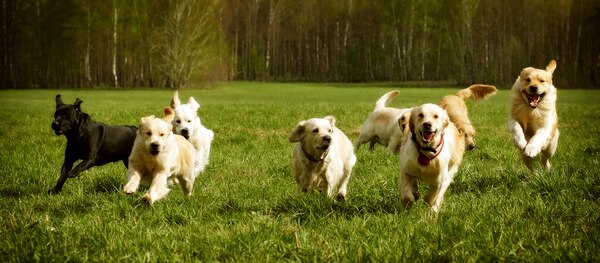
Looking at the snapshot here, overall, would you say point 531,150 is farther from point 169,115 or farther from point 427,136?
point 169,115

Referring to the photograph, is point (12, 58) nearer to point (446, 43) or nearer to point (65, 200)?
point (446, 43)

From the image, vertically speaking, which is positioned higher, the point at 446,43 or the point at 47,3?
the point at 47,3

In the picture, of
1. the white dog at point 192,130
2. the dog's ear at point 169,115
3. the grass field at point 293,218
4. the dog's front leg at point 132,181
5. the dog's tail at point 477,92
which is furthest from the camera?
the white dog at point 192,130

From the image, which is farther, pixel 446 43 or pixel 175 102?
pixel 446 43

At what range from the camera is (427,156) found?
15.1 ft

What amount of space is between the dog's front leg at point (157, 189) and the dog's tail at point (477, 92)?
3.78m

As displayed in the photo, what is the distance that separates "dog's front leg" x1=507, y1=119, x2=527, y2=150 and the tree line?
37.9 meters

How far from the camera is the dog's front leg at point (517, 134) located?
6.41 m

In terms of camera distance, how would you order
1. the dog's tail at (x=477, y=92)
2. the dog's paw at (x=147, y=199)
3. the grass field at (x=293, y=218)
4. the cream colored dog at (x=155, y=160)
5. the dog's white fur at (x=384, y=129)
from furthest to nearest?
the dog's white fur at (x=384, y=129)
the dog's tail at (x=477, y=92)
the cream colored dog at (x=155, y=160)
the dog's paw at (x=147, y=199)
the grass field at (x=293, y=218)

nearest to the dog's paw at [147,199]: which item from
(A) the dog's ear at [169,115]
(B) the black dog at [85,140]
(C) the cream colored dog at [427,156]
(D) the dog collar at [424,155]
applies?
(A) the dog's ear at [169,115]

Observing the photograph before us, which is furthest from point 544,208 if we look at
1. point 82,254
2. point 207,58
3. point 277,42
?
point 277,42

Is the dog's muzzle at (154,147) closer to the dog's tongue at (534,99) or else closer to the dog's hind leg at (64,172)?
the dog's hind leg at (64,172)

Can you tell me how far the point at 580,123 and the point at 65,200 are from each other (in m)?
11.7

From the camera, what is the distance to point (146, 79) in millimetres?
47625
